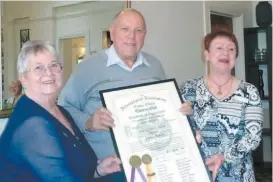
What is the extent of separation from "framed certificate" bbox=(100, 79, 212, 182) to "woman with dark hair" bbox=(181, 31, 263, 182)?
29 cm

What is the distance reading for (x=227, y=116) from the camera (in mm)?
1765

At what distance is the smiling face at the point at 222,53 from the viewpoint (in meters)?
1.77

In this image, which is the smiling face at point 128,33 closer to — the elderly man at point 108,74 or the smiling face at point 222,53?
the elderly man at point 108,74

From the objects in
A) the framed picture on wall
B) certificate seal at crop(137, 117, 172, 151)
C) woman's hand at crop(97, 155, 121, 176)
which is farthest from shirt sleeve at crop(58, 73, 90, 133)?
the framed picture on wall

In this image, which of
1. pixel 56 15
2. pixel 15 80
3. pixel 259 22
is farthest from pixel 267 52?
pixel 15 80

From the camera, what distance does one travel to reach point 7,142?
3.86 feet

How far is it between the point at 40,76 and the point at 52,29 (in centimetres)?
153

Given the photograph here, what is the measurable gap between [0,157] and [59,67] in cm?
35

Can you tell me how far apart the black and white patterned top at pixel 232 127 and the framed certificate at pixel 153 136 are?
294mm

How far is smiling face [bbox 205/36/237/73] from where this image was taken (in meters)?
1.77

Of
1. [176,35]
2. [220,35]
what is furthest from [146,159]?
[176,35]

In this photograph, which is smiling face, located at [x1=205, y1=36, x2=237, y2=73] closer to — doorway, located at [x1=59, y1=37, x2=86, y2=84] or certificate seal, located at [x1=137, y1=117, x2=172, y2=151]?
certificate seal, located at [x1=137, y1=117, x2=172, y2=151]

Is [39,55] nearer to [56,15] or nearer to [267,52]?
[56,15]

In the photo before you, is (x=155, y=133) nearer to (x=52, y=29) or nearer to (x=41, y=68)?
(x=41, y=68)
